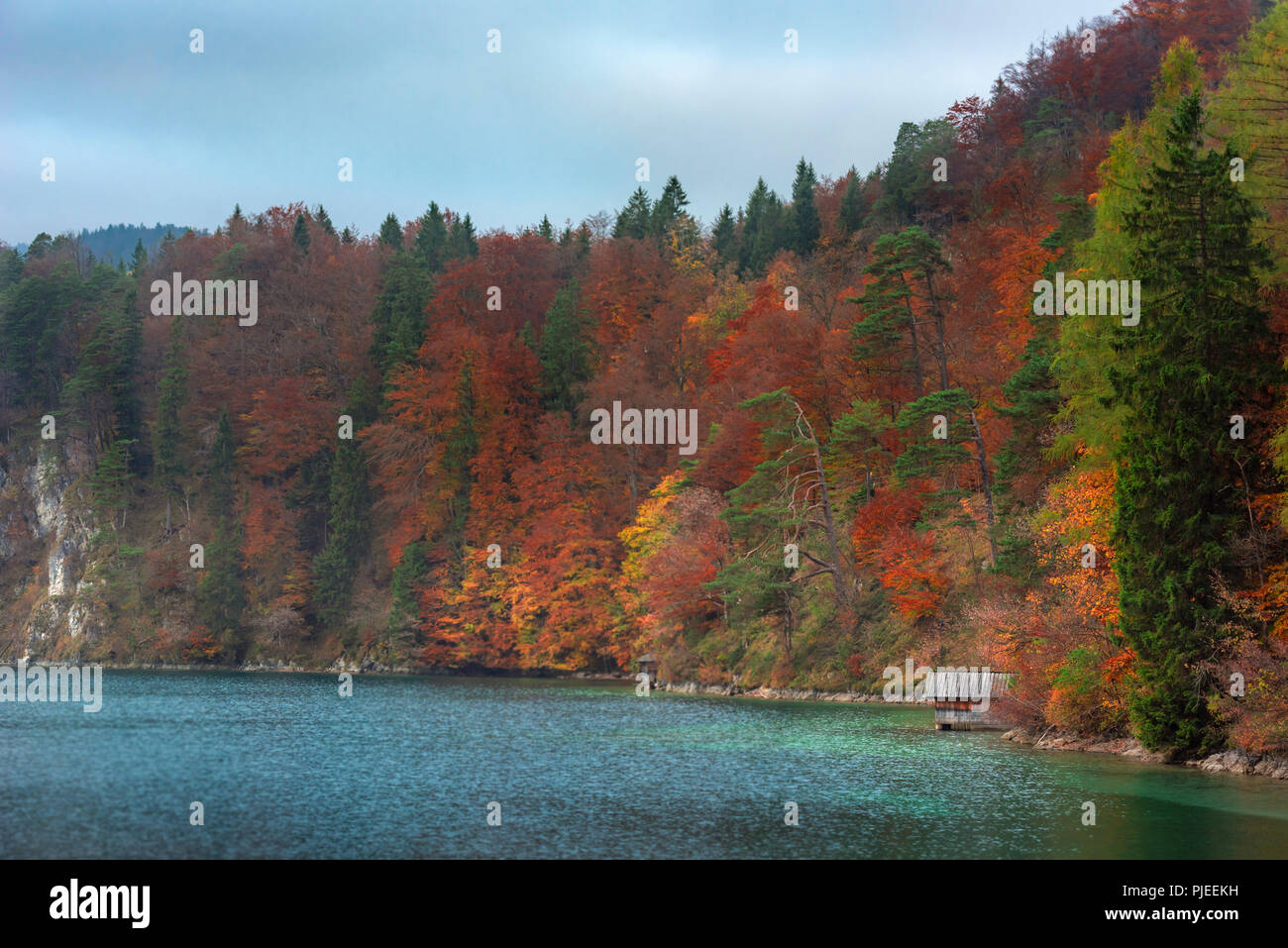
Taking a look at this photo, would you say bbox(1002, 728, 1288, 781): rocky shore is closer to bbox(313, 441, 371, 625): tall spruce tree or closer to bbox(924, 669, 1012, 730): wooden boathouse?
bbox(924, 669, 1012, 730): wooden boathouse

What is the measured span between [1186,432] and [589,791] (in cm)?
1583

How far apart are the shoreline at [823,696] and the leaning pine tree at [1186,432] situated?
2.74ft

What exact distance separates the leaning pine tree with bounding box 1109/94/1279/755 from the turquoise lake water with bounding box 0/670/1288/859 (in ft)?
8.52

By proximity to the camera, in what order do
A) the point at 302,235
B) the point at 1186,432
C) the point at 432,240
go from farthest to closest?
the point at 432,240
the point at 302,235
the point at 1186,432

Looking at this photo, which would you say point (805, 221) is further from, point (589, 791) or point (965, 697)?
point (589, 791)

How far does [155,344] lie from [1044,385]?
77676 millimetres

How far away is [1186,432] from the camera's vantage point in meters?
27.1

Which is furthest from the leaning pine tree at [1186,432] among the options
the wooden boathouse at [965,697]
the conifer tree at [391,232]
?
the conifer tree at [391,232]

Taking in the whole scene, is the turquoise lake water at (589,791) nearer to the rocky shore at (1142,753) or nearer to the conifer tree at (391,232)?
the rocky shore at (1142,753)

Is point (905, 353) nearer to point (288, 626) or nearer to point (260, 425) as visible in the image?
point (288, 626)

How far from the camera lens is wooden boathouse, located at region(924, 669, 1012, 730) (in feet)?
124

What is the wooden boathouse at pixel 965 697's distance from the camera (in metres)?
37.8

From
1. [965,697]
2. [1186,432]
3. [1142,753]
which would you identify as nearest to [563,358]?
[965,697]
